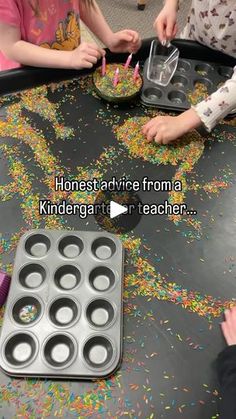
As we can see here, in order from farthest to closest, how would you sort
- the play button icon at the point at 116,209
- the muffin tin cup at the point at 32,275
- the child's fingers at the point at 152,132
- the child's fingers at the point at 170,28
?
the child's fingers at the point at 170,28, the child's fingers at the point at 152,132, the play button icon at the point at 116,209, the muffin tin cup at the point at 32,275

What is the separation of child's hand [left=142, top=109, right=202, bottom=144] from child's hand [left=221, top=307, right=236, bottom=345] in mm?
441

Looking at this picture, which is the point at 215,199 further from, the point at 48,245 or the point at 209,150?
the point at 48,245

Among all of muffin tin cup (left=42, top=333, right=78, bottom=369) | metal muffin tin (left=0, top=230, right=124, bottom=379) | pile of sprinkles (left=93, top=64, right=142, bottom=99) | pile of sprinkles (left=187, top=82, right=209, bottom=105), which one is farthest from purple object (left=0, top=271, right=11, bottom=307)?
pile of sprinkles (left=187, top=82, right=209, bottom=105)

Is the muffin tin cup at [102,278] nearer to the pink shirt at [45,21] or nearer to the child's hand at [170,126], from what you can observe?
the child's hand at [170,126]

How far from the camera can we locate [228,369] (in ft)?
1.94

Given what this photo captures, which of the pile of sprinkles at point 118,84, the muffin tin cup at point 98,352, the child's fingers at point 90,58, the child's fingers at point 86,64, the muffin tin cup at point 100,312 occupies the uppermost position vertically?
the child's fingers at point 90,58

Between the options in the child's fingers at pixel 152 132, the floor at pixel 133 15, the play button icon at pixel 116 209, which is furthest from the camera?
the floor at pixel 133 15

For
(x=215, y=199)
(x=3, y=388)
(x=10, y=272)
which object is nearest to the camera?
(x=3, y=388)

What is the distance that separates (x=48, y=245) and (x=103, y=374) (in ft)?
0.89

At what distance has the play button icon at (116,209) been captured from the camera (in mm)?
789

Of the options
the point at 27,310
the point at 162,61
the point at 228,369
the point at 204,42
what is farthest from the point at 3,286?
the point at 204,42

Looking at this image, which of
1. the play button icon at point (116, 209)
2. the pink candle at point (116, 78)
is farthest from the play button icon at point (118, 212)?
the pink candle at point (116, 78)

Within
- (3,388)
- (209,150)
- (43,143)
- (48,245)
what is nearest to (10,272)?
(48,245)

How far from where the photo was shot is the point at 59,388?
0.59m
